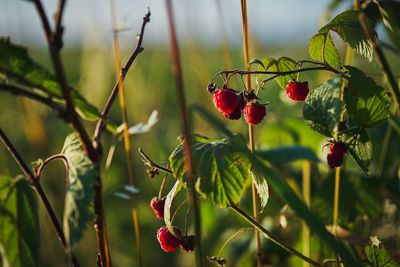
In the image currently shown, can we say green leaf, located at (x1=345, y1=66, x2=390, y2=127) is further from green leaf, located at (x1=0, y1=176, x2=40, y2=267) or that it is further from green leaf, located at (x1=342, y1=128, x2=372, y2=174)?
green leaf, located at (x1=0, y1=176, x2=40, y2=267)

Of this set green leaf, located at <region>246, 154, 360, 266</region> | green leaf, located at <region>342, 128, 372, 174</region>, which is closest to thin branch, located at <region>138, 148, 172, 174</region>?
green leaf, located at <region>246, 154, 360, 266</region>

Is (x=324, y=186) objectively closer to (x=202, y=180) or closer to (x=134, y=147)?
(x=202, y=180)

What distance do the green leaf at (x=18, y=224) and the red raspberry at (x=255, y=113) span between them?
36cm

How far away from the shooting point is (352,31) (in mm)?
984

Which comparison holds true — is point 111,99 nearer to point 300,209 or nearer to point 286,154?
point 300,209

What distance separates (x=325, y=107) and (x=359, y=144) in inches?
4.6

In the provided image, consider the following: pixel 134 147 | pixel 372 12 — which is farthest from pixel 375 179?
pixel 134 147

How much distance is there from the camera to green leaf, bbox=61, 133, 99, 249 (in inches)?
29.9

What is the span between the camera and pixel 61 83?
77cm

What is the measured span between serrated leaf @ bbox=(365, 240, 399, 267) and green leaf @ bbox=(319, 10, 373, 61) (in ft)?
1.03

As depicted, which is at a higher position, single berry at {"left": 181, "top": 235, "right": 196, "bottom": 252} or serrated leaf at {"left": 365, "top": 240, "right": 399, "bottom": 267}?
single berry at {"left": 181, "top": 235, "right": 196, "bottom": 252}

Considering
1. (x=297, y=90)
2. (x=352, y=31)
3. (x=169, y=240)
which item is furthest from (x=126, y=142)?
(x=352, y=31)

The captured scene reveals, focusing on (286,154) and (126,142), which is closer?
(126,142)

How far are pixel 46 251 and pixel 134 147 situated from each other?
Answer: 3.69 feet
